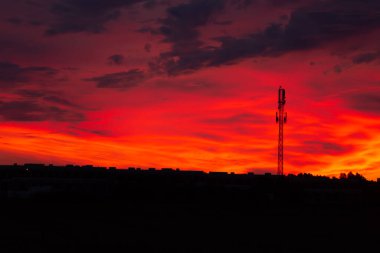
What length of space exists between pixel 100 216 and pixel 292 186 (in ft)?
150

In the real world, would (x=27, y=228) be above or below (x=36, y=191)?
below

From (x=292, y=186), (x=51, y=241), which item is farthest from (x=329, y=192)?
(x=51, y=241)

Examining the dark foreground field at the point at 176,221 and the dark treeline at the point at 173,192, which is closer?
the dark foreground field at the point at 176,221

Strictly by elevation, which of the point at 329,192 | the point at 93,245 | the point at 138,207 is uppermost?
the point at 329,192

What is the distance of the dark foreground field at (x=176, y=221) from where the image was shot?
102 ft

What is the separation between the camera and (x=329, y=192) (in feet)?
278

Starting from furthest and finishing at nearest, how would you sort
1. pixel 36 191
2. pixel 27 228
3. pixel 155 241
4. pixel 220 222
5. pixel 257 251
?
pixel 36 191
pixel 220 222
pixel 27 228
pixel 155 241
pixel 257 251

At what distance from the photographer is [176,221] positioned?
44.4 m

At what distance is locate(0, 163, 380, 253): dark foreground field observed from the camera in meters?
31.1

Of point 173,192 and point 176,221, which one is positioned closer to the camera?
point 176,221

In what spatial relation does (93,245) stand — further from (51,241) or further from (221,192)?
(221,192)

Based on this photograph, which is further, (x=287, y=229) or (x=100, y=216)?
(x=100, y=216)

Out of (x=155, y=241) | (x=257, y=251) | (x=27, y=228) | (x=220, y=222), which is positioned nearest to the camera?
(x=257, y=251)

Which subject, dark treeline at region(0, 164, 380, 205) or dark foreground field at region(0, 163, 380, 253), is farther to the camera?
dark treeline at region(0, 164, 380, 205)
